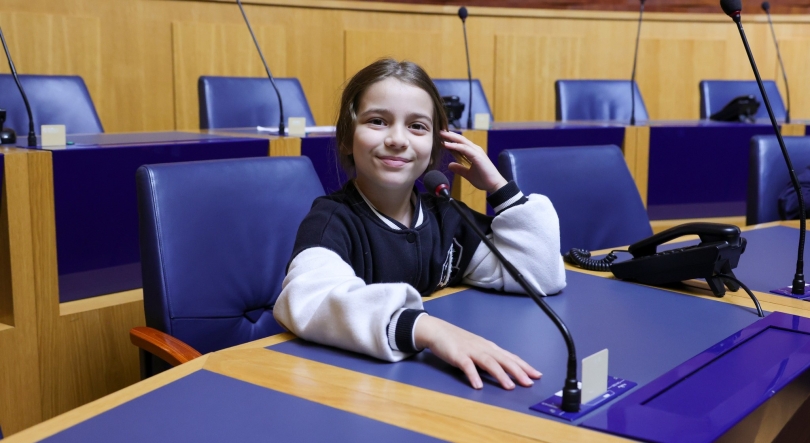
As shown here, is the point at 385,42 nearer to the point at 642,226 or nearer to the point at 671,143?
the point at 671,143

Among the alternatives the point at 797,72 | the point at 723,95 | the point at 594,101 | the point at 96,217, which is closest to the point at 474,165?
the point at 96,217

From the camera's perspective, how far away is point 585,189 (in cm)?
187

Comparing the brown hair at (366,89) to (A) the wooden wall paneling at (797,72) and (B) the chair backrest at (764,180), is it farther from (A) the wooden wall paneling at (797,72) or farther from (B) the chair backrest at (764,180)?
(A) the wooden wall paneling at (797,72)

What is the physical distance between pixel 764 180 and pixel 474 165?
4.09 ft

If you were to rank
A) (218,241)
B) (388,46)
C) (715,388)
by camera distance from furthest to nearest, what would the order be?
(388,46)
(218,241)
(715,388)

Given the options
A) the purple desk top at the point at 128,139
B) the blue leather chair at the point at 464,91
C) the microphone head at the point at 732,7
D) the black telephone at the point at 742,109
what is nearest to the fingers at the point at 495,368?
the microphone head at the point at 732,7

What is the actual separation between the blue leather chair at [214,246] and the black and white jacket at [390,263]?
23cm

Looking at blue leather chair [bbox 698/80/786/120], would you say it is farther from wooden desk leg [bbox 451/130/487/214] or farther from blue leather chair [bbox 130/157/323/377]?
blue leather chair [bbox 130/157/323/377]

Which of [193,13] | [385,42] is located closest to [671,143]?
[385,42]

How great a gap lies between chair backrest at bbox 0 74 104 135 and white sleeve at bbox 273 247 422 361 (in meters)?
1.90

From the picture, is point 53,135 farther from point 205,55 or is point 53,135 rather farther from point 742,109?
point 742,109

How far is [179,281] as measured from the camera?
1.35 m

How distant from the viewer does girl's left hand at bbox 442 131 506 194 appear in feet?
4.50

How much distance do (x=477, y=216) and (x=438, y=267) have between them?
0.15 meters
